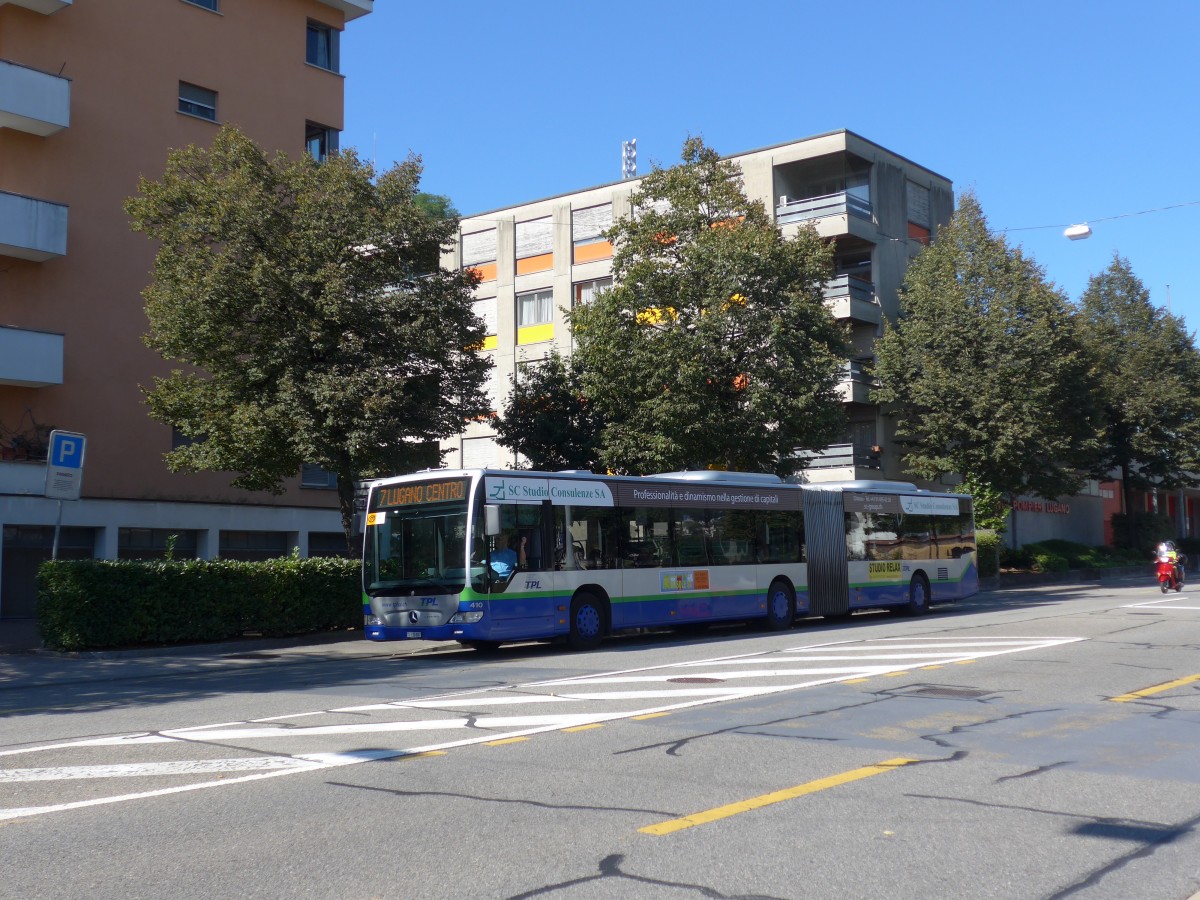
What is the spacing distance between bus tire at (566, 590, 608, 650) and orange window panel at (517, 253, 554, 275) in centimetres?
2728

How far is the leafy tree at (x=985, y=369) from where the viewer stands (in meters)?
38.6

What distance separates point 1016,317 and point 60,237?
30.0 m

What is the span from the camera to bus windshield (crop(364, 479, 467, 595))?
17766 millimetres

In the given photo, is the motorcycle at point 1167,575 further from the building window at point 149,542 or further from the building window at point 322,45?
the building window at point 322,45

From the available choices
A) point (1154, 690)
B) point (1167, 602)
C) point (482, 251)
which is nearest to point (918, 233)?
point (482, 251)

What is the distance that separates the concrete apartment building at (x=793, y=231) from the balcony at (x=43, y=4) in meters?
17.5

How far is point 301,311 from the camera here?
2227 centimetres

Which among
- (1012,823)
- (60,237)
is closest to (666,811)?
(1012,823)

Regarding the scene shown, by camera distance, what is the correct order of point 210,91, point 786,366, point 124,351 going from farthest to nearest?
1. point 210,91
2. point 124,351
3. point 786,366

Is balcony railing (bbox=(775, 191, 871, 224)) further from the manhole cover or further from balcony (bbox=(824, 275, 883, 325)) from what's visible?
the manhole cover

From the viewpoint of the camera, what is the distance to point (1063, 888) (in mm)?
5355

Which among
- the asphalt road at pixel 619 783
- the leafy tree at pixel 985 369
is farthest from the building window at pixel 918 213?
the asphalt road at pixel 619 783

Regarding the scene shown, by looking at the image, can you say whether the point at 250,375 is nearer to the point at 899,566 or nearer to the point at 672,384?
the point at 672,384

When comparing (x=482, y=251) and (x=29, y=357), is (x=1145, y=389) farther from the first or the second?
(x=29, y=357)
